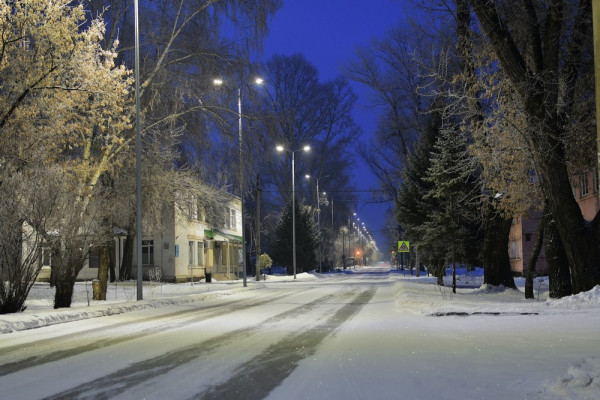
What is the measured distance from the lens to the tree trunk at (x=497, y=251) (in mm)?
21344

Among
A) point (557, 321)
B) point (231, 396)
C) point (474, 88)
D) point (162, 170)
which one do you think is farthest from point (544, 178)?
point (162, 170)

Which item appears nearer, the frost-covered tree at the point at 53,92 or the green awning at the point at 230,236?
the frost-covered tree at the point at 53,92

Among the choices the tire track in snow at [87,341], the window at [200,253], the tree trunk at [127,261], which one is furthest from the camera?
the window at [200,253]

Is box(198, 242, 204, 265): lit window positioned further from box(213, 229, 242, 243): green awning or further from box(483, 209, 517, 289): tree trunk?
box(483, 209, 517, 289): tree trunk

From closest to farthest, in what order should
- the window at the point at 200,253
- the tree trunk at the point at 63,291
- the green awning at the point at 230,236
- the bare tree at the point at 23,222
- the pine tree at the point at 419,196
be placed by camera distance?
the bare tree at the point at 23,222
the tree trunk at the point at 63,291
the pine tree at the point at 419,196
the window at the point at 200,253
the green awning at the point at 230,236

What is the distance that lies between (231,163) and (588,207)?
2205 centimetres

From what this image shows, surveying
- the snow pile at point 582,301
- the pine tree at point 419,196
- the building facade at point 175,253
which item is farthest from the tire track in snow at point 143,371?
the building facade at point 175,253

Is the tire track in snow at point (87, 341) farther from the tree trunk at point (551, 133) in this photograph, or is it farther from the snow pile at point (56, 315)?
the tree trunk at point (551, 133)

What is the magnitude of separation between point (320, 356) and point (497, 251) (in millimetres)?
15378

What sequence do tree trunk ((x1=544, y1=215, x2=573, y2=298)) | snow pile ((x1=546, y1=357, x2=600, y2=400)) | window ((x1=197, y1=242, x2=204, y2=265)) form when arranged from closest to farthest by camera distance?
snow pile ((x1=546, y1=357, x2=600, y2=400))
tree trunk ((x1=544, y1=215, x2=573, y2=298))
window ((x1=197, y1=242, x2=204, y2=265))

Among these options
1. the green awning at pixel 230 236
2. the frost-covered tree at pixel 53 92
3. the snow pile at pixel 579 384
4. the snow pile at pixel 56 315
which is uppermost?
the frost-covered tree at pixel 53 92

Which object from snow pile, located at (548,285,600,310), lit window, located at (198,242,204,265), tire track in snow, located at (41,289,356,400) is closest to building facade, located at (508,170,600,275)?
snow pile, located at (548,285,600,310)

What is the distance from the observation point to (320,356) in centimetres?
770

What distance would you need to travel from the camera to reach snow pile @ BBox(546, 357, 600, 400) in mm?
5113
